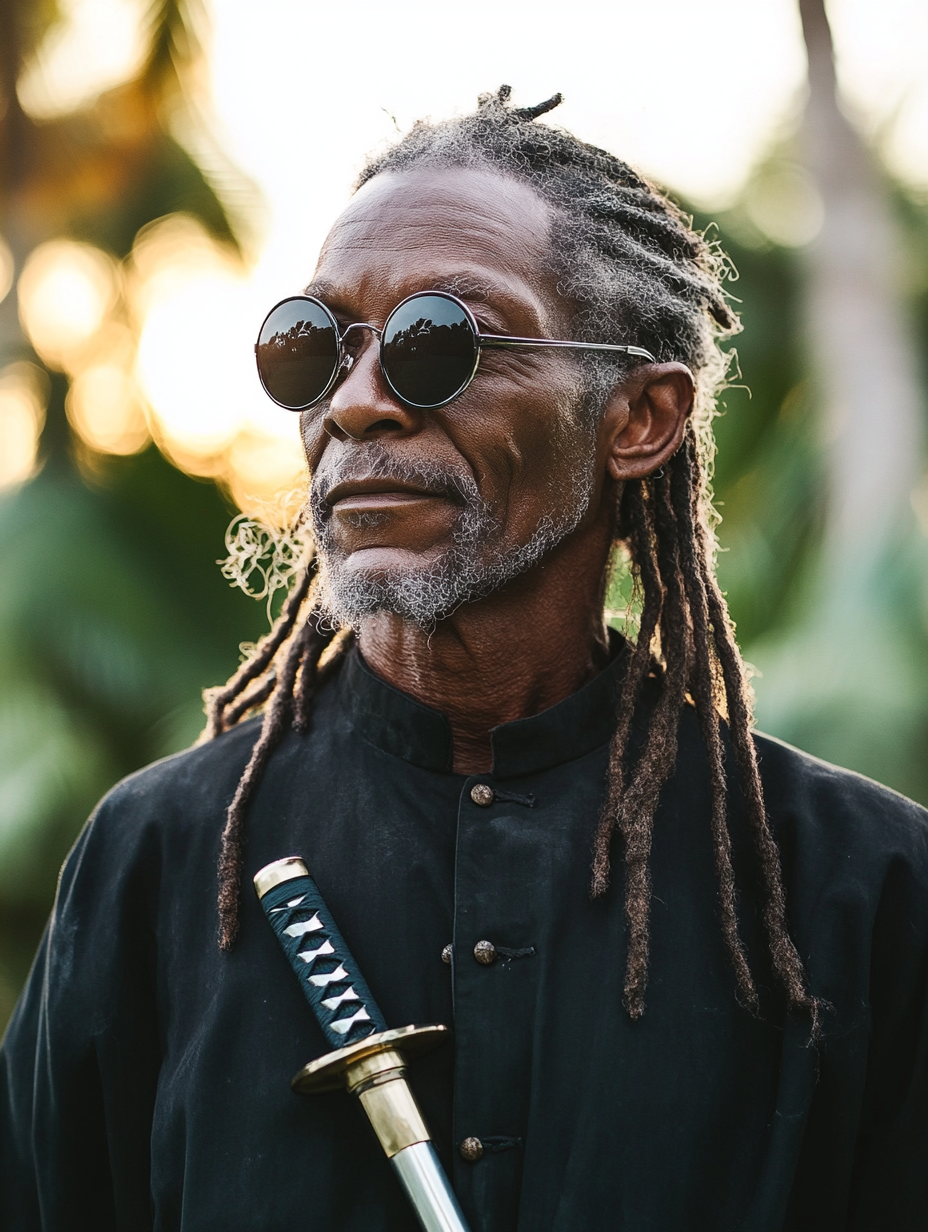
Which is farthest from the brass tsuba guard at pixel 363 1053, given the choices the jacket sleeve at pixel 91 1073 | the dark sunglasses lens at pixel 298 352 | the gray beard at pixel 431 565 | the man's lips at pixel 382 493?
the dark sunglasses lens at pixel 298 352

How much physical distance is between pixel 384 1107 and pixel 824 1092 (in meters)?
0.81

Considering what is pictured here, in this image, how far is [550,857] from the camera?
2.30m

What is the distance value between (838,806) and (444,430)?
3.42ft

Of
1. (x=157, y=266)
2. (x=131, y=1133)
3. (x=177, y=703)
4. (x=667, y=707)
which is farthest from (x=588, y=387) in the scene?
(x=157, y=266)

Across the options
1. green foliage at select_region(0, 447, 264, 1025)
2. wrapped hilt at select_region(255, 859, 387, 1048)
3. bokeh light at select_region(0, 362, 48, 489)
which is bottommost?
wrapped hilt at select_region(255, 859, 387, 1048)

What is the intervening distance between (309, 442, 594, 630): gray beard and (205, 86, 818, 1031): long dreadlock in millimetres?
343

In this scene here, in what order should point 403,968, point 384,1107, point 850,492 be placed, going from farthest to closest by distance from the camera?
point 850,492
point 403,968
point 384,1107

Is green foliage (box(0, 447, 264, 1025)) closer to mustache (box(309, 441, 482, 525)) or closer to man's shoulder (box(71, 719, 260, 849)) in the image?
man's shoulder (box(71, 719, 260, 849))

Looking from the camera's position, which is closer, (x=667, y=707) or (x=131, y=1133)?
(x=131, y=1133)

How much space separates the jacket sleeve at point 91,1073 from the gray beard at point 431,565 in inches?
25.9

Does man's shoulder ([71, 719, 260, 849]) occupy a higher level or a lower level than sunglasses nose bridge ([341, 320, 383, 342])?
lower

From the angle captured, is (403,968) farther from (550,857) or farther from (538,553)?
(538,553)

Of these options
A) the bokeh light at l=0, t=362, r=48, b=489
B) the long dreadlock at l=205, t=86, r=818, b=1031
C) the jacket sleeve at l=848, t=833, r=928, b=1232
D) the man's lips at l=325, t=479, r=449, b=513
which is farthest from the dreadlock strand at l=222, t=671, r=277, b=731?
the bokeh light at l=0, t=362, r=48, b=489

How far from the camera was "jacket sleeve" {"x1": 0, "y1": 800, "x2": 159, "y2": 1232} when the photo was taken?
2342 millimetres
